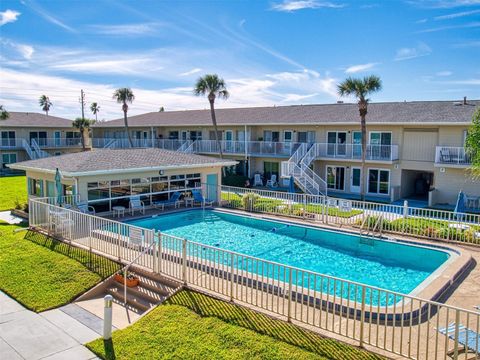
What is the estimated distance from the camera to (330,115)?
31.5 meters

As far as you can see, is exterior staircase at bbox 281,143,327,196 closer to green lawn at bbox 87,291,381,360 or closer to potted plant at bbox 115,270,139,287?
potted plant at bbox 115,270,139,287

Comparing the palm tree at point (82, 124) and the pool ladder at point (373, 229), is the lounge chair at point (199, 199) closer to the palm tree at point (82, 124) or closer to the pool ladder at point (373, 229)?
the pool ladder at point (373, 229)

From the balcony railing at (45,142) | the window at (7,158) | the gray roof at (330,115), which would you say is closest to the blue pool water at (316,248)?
the gray roof at (330,115)

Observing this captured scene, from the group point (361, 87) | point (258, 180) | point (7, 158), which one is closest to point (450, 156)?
point (361, 87)

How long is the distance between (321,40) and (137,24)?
34.3 ft

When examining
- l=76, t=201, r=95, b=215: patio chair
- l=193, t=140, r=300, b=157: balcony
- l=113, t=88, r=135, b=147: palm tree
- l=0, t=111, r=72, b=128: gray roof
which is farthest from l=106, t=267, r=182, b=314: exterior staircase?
l=0, t=111, r=72, b=128: gray roof

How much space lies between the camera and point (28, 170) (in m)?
21.8

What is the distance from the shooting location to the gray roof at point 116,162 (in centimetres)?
1938

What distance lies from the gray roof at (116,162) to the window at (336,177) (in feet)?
30.1

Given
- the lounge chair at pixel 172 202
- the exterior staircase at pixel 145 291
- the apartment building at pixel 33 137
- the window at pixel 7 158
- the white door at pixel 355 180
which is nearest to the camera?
the exterior staircase at pixel 145 291

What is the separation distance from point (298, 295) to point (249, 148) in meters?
24.5

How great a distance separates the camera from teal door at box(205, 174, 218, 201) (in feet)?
80.2

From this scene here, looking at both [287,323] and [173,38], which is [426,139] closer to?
[173,38]

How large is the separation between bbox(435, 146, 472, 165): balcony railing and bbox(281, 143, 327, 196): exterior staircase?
7341 millimetres
